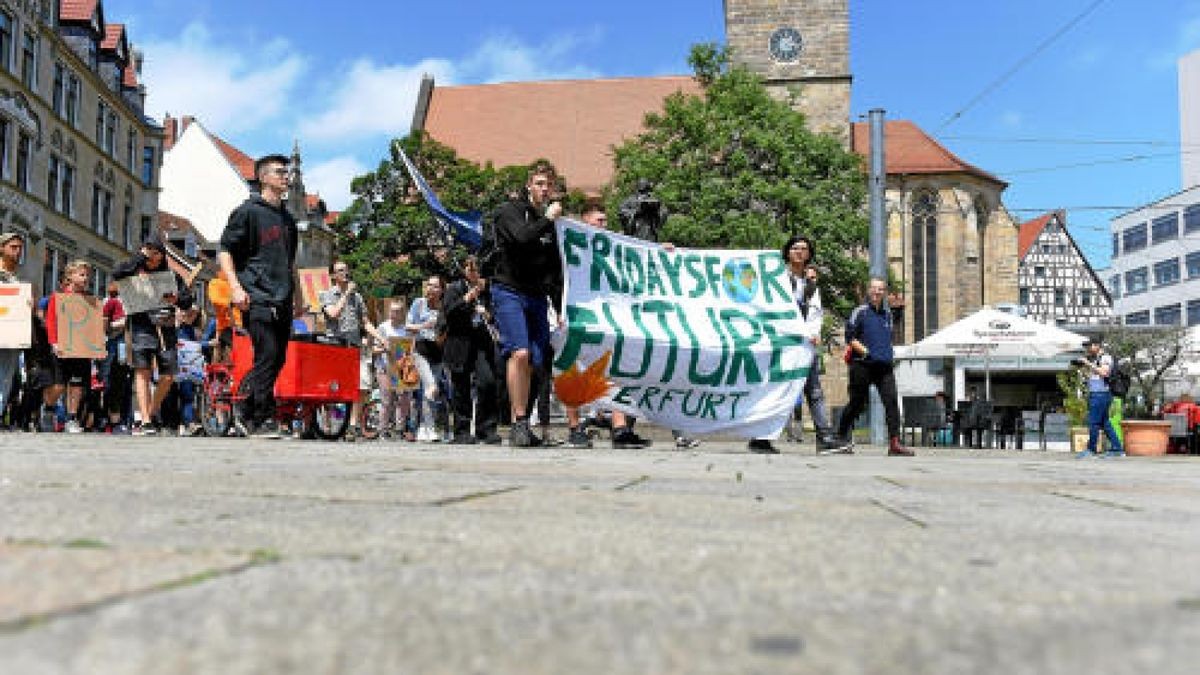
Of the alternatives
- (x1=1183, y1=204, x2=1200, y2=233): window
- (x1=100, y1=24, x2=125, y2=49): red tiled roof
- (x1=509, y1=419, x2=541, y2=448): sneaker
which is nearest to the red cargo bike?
(x1=509, y1=419, x2=541, y2=448): sneaker

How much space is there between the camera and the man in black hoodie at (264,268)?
686cm

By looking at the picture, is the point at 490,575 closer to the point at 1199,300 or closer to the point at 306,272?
the point at 306,272

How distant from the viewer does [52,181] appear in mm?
30547

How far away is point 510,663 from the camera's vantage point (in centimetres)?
89

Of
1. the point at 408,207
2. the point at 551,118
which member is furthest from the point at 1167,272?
the point at 408,207

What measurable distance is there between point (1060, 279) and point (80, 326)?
2871 inches

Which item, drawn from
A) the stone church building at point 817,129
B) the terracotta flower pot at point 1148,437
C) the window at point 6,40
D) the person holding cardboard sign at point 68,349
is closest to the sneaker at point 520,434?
the person holding cardboard sign at point 68,349

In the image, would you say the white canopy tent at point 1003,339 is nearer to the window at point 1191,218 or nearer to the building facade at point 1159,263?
the building facade at point 1159,263

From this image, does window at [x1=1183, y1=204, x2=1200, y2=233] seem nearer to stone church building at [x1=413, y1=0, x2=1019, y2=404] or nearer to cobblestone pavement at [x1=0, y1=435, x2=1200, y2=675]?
stone church building at [x1=413, y1=0, x2=1019, y2=404]

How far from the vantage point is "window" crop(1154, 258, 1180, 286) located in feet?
220

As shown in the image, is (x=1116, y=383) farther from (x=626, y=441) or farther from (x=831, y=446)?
(x=626, y=441)

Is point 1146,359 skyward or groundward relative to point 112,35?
groundward

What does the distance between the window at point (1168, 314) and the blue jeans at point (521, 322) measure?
229ft

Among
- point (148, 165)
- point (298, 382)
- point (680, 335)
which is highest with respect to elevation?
point (148, 165)
